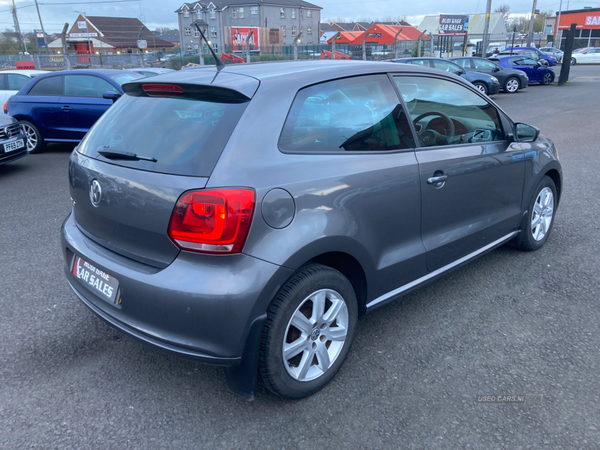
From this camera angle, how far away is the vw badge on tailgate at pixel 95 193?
257cm

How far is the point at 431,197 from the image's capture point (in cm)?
306

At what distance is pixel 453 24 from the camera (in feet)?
131

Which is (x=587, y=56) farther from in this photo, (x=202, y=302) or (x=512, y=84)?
(x=202, y=302)

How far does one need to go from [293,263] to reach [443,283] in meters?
2.05

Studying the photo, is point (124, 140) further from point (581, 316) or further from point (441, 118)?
point (581, 316)

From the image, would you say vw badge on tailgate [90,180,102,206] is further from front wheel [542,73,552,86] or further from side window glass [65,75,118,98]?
front wheel [542,73,552,86]

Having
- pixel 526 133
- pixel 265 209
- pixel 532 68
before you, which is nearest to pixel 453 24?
pixel 532 68

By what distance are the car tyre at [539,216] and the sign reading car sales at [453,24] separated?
39.0 m

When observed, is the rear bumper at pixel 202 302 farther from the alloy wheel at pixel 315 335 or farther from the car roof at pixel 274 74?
the car roof at pixel 274 74

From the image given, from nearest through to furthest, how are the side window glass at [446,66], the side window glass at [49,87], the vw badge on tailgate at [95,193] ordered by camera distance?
1. the vw badge on tailgate at [95,193]
2. the side window glass at [49,87]
3. the side window glass at [446,66]

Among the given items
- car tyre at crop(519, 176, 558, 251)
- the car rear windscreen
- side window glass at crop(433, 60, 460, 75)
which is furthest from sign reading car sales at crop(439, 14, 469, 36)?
the car rear windscreen

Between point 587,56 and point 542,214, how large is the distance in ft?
165

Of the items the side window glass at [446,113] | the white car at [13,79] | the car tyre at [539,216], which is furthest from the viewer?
the white car at [13,79]

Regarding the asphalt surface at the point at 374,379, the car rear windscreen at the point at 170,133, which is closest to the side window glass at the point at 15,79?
the asphalt surface at the point at 374,379
